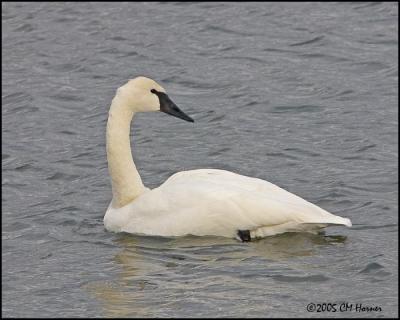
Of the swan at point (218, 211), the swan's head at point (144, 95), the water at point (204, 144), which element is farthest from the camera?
the swan's head at point (144, 95)

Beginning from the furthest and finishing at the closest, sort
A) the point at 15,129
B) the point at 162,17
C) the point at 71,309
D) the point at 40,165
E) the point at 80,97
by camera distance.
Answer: the point at 162,17
the point at 80,97
the point at 15,129
the point at 40,165
the point at 71,309

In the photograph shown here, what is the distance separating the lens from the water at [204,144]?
10227 mm

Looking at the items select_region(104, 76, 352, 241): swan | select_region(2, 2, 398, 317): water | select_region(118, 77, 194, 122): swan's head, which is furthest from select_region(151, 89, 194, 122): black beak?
select_region(2, 2, 398, 317): water

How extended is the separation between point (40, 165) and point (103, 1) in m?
6.76

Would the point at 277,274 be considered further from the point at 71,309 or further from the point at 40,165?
the point at 40,165

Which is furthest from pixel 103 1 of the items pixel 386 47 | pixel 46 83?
pixel 386 47

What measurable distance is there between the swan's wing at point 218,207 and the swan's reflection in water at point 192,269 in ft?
0.43

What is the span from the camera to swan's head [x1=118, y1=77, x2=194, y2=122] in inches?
478

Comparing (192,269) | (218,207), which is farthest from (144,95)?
(192,269)

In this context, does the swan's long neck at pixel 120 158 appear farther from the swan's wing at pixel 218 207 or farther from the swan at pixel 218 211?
the swan's wing at pixel 218 207

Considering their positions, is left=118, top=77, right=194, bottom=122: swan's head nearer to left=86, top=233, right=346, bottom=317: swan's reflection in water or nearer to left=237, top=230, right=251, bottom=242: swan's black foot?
left=86, top=233, right=346, bottom=317: swan's reflection in water

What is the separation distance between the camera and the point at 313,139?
14.5 m

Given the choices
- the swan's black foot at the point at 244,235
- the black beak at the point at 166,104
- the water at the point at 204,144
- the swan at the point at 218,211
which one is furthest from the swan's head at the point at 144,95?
the swan's black foot at the point at 244,235

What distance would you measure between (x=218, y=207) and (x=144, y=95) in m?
1.58
